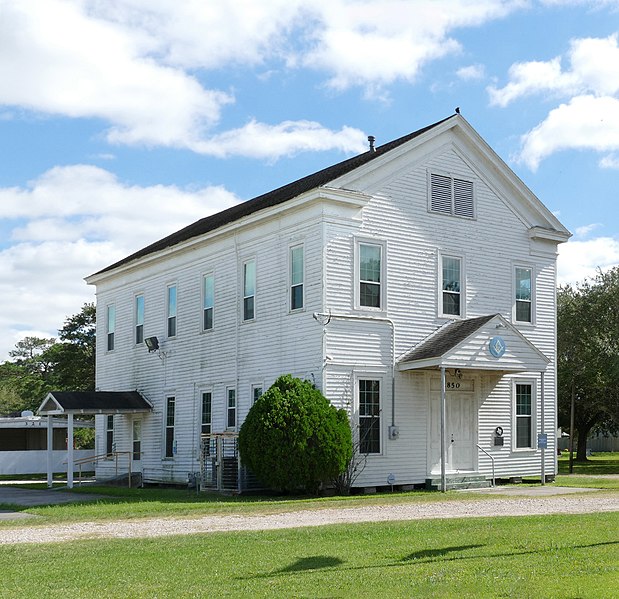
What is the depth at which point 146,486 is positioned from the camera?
31.5 m

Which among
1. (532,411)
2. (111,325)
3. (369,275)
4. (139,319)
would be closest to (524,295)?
(532,411)

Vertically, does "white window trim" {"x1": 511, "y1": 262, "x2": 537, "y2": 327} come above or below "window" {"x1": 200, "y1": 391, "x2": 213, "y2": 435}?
above

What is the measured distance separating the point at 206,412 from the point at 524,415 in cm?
955

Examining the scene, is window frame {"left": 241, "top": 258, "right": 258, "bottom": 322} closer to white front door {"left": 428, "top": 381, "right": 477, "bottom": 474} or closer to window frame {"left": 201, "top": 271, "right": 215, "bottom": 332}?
window frame {"left": 201, "top": 271, "right": 215, "bottom": 332}

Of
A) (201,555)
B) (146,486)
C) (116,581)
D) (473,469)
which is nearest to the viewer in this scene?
(116,581)

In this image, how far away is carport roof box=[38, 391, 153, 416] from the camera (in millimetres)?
29462

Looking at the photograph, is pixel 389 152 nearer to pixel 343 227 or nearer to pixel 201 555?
pixel 343 227

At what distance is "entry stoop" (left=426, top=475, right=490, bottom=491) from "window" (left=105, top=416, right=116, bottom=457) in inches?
553

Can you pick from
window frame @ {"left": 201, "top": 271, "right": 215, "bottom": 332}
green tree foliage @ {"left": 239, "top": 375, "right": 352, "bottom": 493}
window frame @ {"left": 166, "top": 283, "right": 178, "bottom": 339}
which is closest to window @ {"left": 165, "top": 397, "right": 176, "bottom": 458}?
window frame @ {"left": 166, "top": 283, "right": 178, "bottom": 339}

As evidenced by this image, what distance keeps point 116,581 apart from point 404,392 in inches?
585

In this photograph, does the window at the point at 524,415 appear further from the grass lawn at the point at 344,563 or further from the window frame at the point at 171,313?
the grass lawn at the point at 344,563

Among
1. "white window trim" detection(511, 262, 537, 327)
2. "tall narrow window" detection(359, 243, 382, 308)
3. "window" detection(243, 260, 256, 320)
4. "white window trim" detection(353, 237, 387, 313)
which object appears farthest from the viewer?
"white window trim" detection(511, 262, 537, 327)

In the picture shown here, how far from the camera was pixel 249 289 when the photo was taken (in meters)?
26.9

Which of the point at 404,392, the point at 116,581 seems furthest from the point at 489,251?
the point at 116,581
